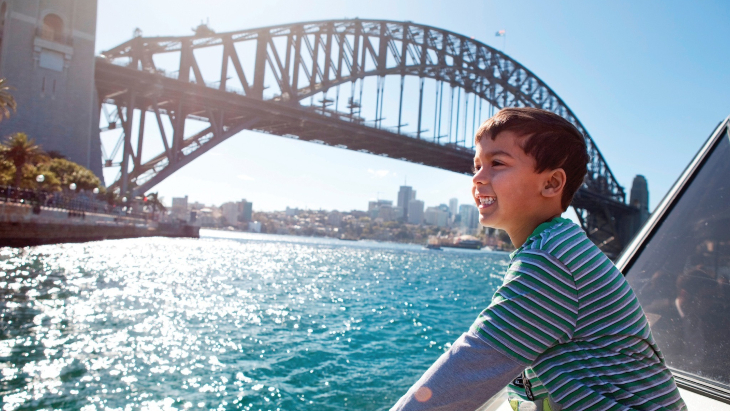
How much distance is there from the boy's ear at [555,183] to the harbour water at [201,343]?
333 centimetres

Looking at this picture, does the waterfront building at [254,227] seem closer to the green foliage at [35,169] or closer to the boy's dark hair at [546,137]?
the green foliage at [35,169]

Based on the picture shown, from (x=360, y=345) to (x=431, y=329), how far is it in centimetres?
188

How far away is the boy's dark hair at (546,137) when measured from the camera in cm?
73

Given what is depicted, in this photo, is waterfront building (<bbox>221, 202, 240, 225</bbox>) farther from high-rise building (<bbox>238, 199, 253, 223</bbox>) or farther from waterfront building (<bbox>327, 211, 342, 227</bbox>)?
waterfront building (<bbox>327, 211, 342, 227</bbox>)

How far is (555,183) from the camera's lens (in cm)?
76

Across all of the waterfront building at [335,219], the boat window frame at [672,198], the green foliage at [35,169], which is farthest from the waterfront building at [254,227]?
the boat window frame at [672,198]

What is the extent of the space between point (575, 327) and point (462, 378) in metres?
0.18

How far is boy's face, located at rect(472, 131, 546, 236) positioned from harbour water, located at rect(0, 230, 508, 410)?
3.27 m

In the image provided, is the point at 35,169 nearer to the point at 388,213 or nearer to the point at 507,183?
the point at 507,183

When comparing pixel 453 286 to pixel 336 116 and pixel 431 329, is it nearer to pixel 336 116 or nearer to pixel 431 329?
pixel 431 329

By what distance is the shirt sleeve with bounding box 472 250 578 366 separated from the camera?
60 centimetres

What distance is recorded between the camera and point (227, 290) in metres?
9.93

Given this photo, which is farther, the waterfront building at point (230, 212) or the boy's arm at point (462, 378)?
the waterfront building at point (230, 212)

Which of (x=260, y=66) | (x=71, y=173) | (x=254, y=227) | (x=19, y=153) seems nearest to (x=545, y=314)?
(x=19, y=153)
